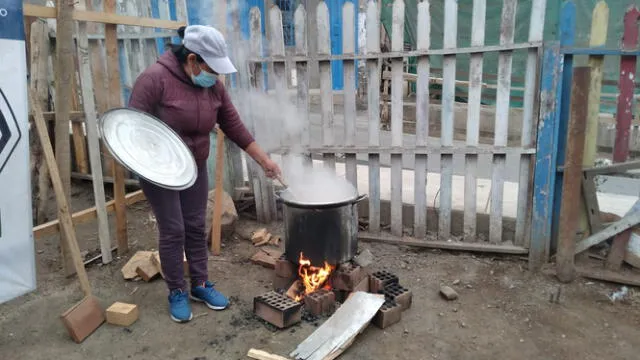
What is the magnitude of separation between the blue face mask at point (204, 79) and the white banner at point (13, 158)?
1.06 m

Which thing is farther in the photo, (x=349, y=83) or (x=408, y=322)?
(x=349, y=83)

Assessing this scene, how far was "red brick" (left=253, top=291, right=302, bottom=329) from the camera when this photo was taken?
11.2 feet

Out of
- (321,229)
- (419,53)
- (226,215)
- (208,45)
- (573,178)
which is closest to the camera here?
(208,45)

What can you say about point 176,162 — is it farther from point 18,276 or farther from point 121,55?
point 121,55

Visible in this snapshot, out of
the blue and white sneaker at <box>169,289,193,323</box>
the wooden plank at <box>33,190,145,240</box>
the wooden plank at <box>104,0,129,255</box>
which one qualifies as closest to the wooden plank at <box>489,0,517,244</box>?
the blue and white sneaker at <box>169,289,193,323</box>

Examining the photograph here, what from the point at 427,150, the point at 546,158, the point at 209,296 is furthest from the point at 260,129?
the point at 546,158

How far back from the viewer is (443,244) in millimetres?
4637

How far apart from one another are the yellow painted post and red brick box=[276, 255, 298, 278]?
2518 mm

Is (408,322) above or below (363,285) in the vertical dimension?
below

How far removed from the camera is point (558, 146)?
4.06 meters

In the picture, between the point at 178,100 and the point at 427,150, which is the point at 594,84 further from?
the point at 178,100

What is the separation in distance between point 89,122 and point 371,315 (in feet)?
9.33

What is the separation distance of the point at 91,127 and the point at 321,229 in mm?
2208

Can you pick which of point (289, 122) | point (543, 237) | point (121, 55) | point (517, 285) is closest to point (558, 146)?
point (543, 237)
